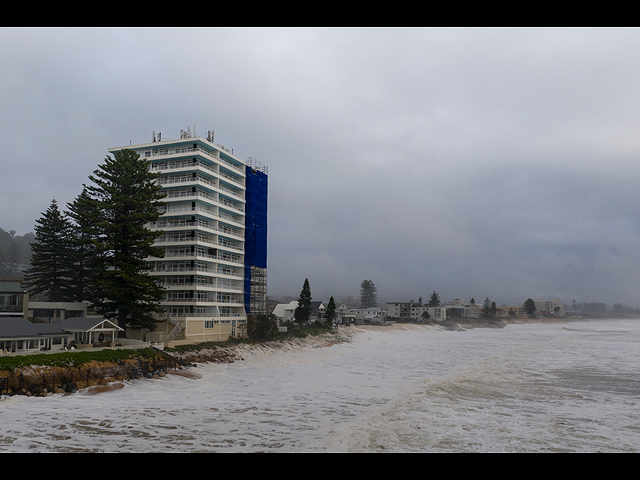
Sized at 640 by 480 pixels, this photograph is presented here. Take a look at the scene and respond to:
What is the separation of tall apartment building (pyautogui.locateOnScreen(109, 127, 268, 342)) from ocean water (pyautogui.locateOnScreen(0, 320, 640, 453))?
1663 cm

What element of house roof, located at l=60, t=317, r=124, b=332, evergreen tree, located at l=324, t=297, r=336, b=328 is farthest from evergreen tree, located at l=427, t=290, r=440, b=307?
house roof, located at l=60, t=317, r=124, b=332

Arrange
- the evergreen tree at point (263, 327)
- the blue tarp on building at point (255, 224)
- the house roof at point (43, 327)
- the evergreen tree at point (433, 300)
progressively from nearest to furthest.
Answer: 1. the house roof at point (43, 327)
2. the evergreen tree at point (263, 327)
3. the blue tarp on building at point (255, 224)
4. the evergreen tree at point (433, 300)

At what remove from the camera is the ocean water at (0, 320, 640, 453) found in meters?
18.5

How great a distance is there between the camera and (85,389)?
29734 mm

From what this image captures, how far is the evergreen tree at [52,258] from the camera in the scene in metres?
56.5

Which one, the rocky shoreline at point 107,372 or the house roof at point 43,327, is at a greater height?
the house roof at point 43,327

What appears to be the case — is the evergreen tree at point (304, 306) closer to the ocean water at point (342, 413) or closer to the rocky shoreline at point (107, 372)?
the rocky shoreline at point (107, 372)

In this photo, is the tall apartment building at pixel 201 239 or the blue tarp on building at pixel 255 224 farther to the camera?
the blue tarp on building at pixel 255 224

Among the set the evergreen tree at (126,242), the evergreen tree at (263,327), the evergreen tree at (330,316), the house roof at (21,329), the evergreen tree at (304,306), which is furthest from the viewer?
the evergreen tree at (330,316)

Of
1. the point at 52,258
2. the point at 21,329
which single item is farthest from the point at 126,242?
the point at 52,258

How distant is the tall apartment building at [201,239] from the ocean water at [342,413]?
16629 millimetres

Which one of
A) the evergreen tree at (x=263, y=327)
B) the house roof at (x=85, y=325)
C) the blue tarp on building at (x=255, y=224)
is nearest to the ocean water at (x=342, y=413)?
the house roof at (x=85, y=325)

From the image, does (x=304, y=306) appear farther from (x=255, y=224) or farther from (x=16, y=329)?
(x=16, y=329)

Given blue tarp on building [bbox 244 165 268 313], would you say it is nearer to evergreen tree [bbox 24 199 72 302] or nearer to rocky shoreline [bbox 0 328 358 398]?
rocky shoreline [bbox 0 328 358 398]
